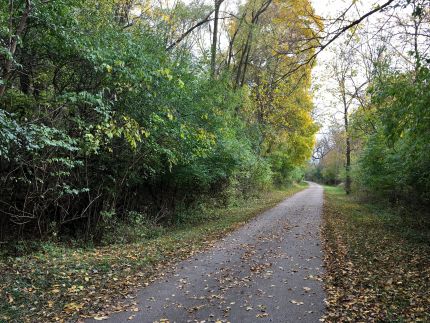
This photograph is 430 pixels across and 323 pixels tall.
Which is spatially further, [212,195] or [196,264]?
[212,195]

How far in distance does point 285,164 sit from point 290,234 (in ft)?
96.2

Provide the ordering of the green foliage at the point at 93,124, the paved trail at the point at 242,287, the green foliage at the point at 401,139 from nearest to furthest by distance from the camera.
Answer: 1. the paved trail at the point at 242,287
2. the green foliage at the point at 401,139
3. the green foliage at the point at 93,124

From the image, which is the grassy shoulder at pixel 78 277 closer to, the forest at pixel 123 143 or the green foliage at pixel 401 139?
the forest at pixel 123 143

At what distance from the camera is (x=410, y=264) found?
26.9 feet

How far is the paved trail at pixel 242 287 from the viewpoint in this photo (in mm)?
5348

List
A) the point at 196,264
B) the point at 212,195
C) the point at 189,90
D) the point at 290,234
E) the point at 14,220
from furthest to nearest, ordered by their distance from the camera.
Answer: the point at 212,195, the point at 189,90, the point at 290,234, the point at 14,220, the point at 196,264

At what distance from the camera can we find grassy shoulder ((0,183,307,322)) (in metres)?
5.41

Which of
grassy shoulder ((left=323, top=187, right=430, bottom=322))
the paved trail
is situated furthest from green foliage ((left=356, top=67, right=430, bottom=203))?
the paved trail

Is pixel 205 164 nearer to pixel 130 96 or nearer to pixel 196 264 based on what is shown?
pixel 130 96

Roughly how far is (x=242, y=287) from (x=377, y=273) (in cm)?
311

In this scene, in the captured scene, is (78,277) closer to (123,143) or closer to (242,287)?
(242,287)

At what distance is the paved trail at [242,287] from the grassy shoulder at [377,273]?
1.24ft

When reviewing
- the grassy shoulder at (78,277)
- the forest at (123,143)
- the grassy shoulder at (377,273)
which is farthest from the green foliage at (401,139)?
the grassy shoulder at (78,277)

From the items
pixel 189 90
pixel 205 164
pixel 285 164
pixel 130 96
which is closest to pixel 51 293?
pixel 130 96
